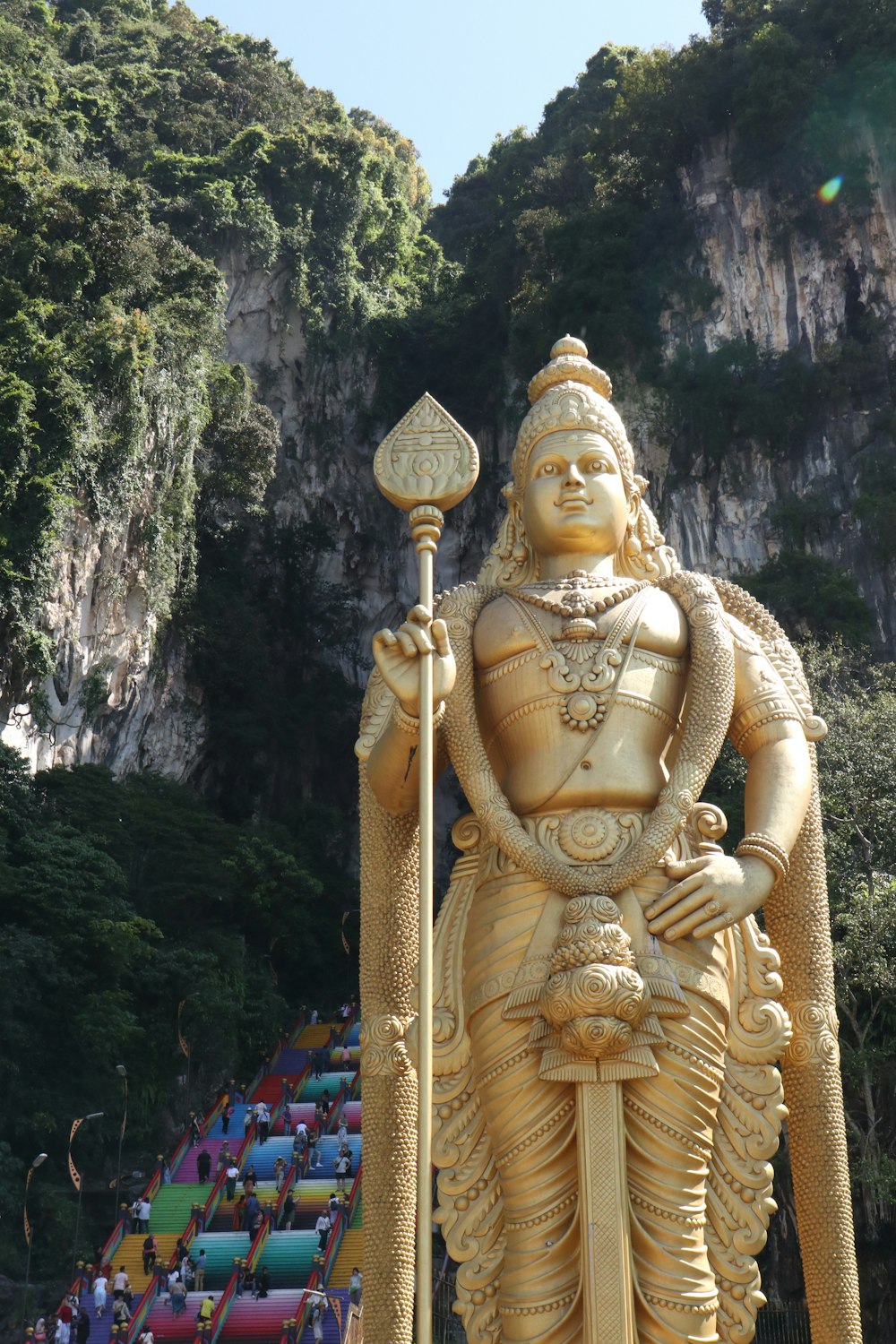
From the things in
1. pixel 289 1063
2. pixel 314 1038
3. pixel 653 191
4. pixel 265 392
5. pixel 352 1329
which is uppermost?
pixel 653 191

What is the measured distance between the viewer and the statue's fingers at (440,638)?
505 centimetres

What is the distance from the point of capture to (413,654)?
Result: 198 inches

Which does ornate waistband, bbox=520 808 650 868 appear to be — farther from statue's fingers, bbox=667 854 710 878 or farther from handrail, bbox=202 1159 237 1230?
handrail, bbox=202 1159 237 1230

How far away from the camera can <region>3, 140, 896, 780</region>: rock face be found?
87.6 ft

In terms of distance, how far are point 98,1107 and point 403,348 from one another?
21421mm

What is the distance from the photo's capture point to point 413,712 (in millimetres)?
5203

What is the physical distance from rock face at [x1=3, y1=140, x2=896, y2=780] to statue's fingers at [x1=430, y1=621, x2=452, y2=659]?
67.2ft

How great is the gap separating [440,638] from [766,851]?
1.29 metres

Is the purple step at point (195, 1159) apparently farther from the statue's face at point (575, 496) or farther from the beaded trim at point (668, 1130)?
the beaded trim at point (668, 1130)

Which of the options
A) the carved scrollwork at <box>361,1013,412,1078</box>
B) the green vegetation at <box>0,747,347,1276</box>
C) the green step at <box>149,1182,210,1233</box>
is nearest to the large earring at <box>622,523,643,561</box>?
the carved scrollwork at <box>361,1013,412,1078</box>

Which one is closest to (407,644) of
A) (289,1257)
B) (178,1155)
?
(289,1257)

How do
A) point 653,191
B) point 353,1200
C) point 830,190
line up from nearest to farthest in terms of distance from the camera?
1. point 353,1200
2. point 830,190
3. point 653,191

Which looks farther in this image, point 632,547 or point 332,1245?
point 332,1245

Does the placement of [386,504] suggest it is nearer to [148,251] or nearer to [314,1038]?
[148,251]
